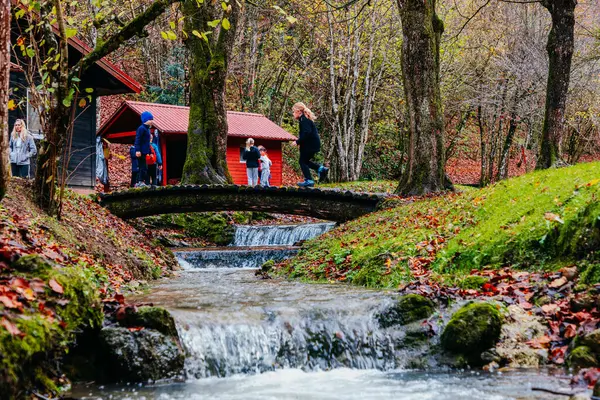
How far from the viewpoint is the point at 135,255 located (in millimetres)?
12750

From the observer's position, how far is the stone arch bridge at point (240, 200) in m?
17.7

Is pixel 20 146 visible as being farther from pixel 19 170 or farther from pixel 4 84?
pixel 4 84

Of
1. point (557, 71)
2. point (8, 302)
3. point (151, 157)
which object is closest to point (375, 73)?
point (151, 157)

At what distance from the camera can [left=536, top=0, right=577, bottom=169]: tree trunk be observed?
13.9 meters

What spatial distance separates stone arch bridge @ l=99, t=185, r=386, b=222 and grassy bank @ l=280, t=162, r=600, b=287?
366 centimetres

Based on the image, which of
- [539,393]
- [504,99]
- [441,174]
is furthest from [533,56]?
[539,393]

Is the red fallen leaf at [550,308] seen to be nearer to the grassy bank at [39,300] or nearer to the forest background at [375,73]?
the grassy bank at [39,300]

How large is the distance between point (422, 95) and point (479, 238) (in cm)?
759

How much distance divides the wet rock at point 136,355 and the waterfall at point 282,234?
13904 mm

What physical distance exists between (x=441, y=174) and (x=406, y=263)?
7296 mm

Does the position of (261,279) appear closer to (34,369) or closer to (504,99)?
(34,369)

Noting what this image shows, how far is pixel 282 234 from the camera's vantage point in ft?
66.6

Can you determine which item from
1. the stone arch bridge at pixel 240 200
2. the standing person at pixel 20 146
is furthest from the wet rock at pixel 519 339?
the standing person at pixel 20 146

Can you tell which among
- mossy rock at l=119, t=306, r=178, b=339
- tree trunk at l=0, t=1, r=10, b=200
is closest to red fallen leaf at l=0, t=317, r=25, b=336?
mossy rock at l=119, t=306, r=178, b=339
